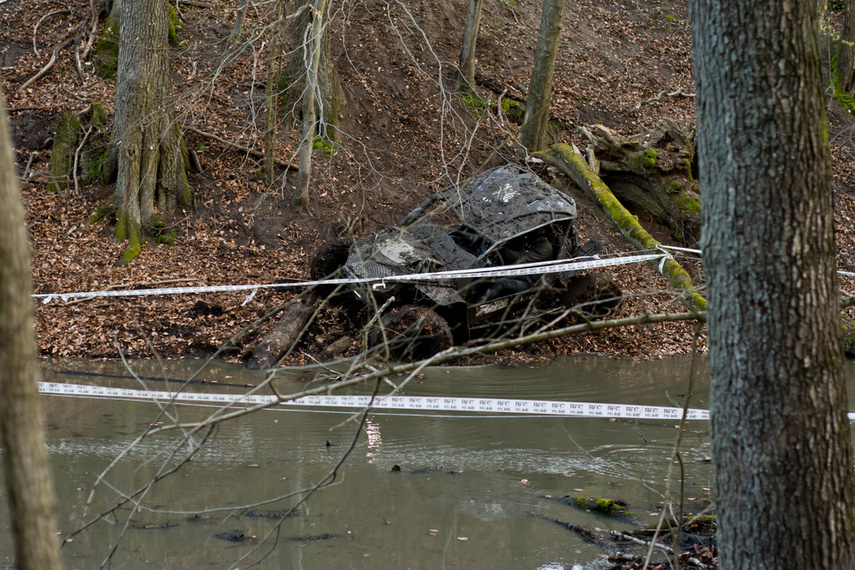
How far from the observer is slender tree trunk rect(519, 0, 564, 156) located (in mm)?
13148

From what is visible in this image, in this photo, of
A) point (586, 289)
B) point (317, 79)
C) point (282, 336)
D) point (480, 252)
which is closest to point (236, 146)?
point (317, 79)

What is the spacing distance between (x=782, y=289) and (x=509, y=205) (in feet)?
22.2

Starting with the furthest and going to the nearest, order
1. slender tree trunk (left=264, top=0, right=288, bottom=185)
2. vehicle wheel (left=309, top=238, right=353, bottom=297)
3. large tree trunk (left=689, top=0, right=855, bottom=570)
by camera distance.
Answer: slender tree trunk (left=264, top=0, right=288, bottom=185) < vehicle wheel (left=309, top=238, right=353, bottom=297) < large tree trunk (left=689, top=0, right=855, bottom=570)

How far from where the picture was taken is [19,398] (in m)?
1.37

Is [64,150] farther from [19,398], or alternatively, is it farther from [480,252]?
[19,398]

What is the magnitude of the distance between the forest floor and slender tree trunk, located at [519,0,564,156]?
678 mm

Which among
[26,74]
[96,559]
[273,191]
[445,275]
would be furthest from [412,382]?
[26,74]

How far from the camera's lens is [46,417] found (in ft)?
21.5

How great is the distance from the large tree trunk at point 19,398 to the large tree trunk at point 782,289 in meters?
2.17

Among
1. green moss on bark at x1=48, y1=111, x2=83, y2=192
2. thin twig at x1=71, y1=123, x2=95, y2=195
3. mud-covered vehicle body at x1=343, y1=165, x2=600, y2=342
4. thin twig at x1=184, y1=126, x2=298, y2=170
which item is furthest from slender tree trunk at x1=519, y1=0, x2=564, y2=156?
green moss on bark at x1=48, y1=111, x2=83, y2=192

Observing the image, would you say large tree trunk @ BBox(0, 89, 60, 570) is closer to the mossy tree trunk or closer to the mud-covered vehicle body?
the mud-covered vehicle body

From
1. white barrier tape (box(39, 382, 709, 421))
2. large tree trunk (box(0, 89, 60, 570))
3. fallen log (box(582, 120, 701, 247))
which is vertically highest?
fallen log (box(582, 120, 701, 247))

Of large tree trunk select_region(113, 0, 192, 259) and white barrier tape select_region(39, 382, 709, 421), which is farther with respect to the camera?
large tree trunk select_region(113, 0, 192, 259)

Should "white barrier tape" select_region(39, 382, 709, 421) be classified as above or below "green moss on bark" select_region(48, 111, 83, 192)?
below
